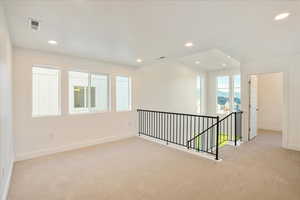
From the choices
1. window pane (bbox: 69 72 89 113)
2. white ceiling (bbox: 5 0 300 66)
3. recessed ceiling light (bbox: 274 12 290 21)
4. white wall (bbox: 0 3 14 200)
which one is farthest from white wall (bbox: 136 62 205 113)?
recessed ceiling light (bbox: 274 12 290 21)

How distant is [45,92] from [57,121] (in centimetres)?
77

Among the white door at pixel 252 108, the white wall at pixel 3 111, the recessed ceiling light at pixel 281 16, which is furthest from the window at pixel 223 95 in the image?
the white wall at pixel 3 111

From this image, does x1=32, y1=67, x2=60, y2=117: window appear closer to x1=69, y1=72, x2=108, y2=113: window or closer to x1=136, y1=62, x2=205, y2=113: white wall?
x1=69, y1=72, x2=108, y2=113: window

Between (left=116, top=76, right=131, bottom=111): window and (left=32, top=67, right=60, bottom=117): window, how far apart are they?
5.78ft

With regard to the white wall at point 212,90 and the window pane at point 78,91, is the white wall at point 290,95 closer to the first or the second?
the white wall at point 212,90

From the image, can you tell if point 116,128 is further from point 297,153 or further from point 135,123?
point 297,153

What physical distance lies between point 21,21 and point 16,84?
→ 1.66 m

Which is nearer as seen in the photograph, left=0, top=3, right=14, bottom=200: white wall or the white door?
Result: left=0, top=3, right=14, bottom=200: white wall

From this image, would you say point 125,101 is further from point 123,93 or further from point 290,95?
point 290,95

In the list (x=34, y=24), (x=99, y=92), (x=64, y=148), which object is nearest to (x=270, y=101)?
(x=99, y=92)

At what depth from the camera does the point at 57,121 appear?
3.87 m

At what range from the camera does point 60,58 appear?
3918mm

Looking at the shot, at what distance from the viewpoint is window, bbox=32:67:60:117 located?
364cm

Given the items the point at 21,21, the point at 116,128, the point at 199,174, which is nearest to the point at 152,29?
the point at 21,21
